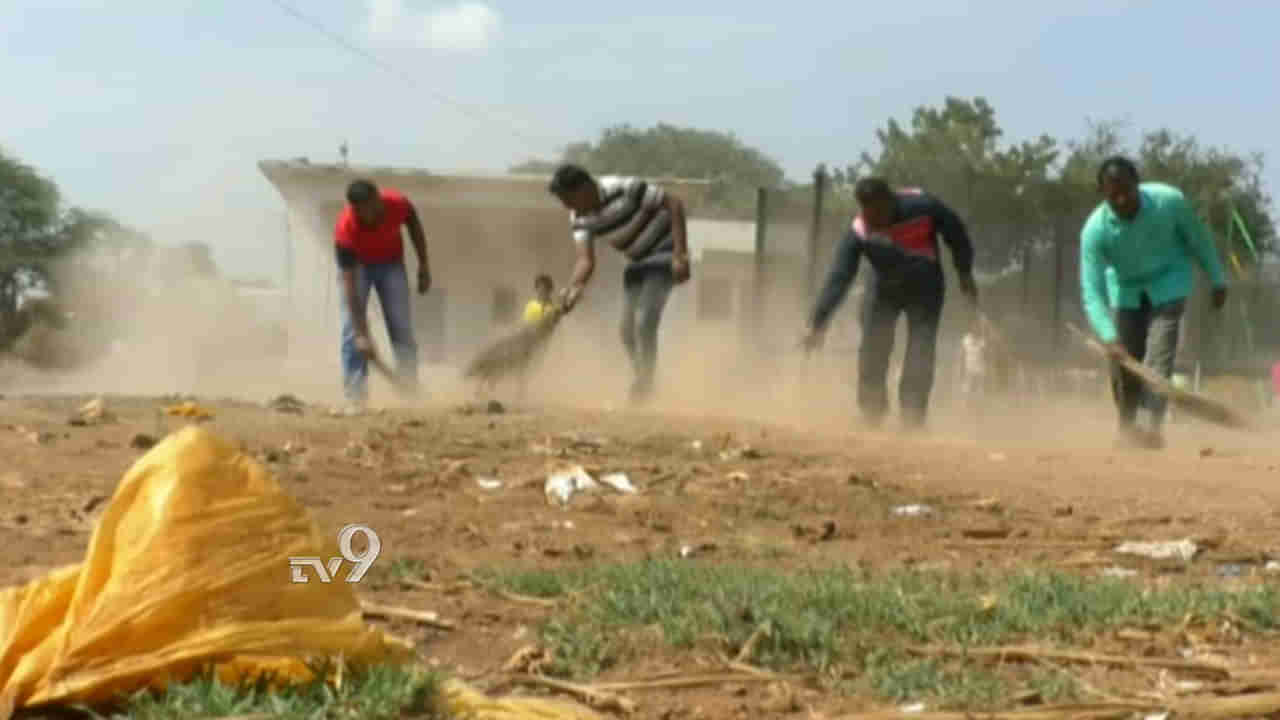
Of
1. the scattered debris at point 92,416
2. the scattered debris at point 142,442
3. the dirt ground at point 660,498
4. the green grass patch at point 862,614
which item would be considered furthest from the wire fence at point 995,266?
the green grass patch at point 862,614

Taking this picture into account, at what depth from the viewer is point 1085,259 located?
10.0 metres

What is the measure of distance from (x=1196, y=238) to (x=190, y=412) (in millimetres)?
5111

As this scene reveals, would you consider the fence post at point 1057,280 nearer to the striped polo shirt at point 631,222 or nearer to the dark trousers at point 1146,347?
the striped polo shirt at point 631,222

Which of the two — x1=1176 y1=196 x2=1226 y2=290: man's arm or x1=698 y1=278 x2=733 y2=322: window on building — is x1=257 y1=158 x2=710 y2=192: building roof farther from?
x1=1176 y1=196 x2=1226 y2=290: man's arm

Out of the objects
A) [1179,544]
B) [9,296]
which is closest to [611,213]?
[1179,544]

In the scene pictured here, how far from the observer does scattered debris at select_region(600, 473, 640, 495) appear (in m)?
6.58

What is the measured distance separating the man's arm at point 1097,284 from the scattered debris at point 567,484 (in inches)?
162

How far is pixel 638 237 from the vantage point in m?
11.3

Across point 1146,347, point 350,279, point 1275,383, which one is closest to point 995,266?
point 1275,383

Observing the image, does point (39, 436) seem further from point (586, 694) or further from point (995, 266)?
point (995, 266)

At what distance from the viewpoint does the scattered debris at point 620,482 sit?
658cm

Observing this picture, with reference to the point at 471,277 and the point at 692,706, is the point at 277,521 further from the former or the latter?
the point at 471,277

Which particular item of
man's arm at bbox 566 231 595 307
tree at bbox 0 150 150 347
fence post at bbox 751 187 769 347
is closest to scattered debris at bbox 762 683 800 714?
man's arm at bbox 566 231 595 307

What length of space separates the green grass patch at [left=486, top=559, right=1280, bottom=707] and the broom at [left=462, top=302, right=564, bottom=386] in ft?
22.4
